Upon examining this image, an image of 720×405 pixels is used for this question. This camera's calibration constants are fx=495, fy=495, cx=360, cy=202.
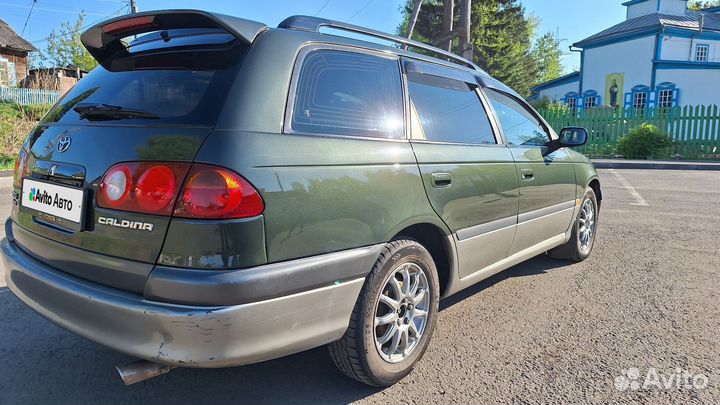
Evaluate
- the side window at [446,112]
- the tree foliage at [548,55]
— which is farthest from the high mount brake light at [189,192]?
the tree foliage at [548,55]

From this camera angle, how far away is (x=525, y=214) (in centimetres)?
358

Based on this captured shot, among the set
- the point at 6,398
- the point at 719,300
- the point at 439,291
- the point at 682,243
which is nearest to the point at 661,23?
the point at 682,243

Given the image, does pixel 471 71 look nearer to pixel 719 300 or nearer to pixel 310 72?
pixel 310 72

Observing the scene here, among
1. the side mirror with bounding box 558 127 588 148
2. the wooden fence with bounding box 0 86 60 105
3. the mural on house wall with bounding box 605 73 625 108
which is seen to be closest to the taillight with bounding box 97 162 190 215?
the side mirror with bounding box 558 127 588 148

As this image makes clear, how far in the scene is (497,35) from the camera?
127 feet

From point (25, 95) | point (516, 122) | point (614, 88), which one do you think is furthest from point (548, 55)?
point (516, 122)

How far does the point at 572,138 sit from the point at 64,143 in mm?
3699

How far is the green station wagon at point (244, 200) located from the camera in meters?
1.85

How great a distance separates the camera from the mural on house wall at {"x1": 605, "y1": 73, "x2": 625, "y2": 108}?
94.1ft

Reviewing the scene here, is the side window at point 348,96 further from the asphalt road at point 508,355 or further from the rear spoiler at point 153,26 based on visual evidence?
the asphalt road at point 508,355

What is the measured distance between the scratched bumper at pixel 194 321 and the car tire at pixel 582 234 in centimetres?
308

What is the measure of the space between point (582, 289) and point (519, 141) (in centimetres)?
132

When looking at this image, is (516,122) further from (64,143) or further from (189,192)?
(64,143)

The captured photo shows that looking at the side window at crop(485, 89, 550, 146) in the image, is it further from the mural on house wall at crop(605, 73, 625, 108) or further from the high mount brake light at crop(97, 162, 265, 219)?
the mural on house wall at crop(605, 73, 625, 108)
